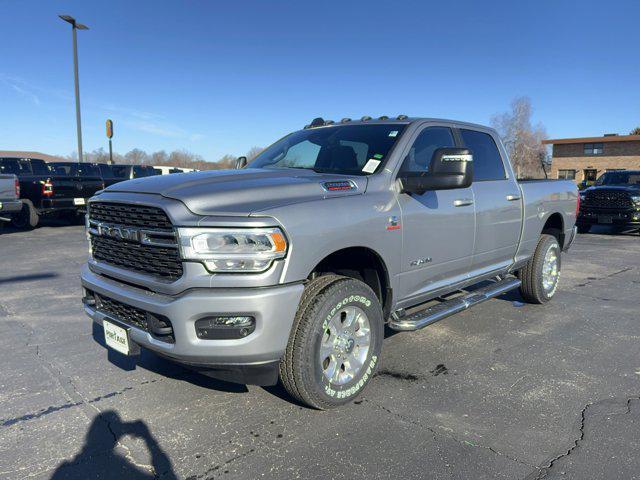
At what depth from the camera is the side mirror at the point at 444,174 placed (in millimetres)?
3420

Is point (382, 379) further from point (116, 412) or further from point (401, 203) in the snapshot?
point (116, 412)

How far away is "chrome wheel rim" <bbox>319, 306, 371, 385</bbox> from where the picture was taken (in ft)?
10.1

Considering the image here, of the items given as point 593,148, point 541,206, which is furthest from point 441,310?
point 593,148

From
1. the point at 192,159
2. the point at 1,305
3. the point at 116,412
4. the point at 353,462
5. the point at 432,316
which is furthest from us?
the point at 192,159

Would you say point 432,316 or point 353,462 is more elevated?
point 432,316

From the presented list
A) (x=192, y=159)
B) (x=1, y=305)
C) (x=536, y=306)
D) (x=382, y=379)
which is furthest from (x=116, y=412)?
(x=192, y=159)

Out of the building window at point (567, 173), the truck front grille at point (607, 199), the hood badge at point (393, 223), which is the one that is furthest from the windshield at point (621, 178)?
the building window at point (567, 173)

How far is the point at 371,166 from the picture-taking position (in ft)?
11.8

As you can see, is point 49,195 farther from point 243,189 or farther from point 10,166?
point 243,189

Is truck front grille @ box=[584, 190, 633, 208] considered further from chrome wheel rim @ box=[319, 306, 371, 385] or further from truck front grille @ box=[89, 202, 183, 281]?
truck front grille @ box=[89, 202, 183, 281]

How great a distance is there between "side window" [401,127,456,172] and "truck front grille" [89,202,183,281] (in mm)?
1860

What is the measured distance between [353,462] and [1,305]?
4.95m

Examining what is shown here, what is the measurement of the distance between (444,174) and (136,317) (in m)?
2.31

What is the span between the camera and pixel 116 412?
3109mm
